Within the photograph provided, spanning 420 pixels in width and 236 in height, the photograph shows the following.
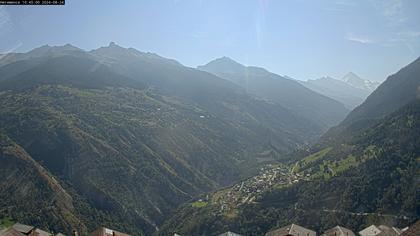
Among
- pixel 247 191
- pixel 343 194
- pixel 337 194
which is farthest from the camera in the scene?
pixel 247 191

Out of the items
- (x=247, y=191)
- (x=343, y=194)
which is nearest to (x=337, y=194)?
(x=343, y=194)

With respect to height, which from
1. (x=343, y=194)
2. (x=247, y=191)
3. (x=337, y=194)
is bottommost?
(x=247, y=191)

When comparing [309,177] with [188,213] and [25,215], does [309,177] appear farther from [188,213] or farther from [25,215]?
[25,215]

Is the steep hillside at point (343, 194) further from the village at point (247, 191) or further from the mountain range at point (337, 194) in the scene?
the village at point (247, 191)

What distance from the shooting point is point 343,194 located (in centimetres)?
13575

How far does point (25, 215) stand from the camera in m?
158

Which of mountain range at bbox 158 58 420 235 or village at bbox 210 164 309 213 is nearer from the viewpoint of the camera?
mountain range at bbox 158 58 420 235

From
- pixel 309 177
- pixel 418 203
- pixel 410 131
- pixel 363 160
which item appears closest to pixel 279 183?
pixel 309 177

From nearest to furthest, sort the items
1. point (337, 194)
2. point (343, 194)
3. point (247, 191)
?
point (343, 194) → point (337, 194) → point (247, 191)

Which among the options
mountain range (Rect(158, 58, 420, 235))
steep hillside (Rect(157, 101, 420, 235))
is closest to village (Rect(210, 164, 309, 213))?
mountain range (Rect(158, 58, 420, 235))

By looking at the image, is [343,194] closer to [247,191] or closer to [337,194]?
[337,194]

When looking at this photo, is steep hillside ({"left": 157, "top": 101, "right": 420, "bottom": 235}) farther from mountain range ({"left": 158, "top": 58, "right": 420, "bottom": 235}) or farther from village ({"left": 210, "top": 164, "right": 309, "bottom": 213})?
village ({"left": 210, "top": 164, "right": 309, "bottom": 213})

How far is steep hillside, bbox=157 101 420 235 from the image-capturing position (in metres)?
121

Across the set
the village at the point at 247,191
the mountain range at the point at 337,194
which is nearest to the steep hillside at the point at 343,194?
the mountain range at the point at 337,194
